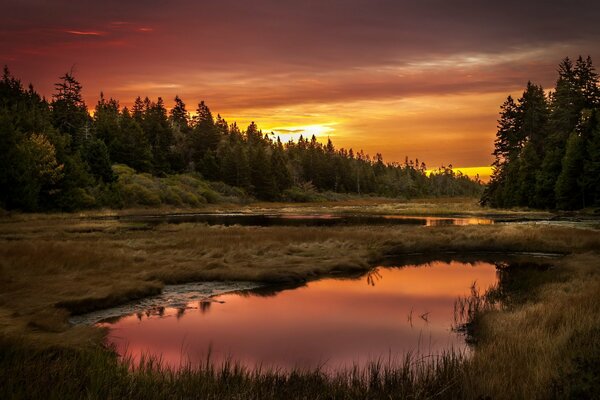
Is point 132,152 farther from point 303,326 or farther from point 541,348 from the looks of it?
point 541,348

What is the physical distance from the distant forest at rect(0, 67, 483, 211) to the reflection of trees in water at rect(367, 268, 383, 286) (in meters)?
51.8

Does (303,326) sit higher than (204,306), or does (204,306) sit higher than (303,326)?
(204,306)

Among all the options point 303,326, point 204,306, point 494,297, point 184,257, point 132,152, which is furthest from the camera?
point 132,152

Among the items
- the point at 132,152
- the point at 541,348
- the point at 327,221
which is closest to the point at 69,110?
the point at 132,152

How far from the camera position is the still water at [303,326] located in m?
12.7

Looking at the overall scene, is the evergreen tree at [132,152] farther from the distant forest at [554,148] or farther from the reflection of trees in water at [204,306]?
the reflection of trees in water at [204,306]

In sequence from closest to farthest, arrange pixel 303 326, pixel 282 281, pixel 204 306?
pixel 303 326 < pixel 204 306 < pixel 282 281

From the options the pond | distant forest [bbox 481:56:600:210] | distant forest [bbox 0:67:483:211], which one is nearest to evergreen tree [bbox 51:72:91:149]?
distant forest [bbox 0:67:483:211]

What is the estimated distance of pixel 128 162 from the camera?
11156 cm

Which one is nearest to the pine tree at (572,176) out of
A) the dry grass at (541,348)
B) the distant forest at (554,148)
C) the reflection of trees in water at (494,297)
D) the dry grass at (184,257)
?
the distant forest at (554,148)

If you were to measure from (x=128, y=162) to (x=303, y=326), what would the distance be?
104 metres

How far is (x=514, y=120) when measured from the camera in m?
90.2

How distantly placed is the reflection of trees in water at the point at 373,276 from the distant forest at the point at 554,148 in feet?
141

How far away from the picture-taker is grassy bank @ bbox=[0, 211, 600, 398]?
8008 millimetres
